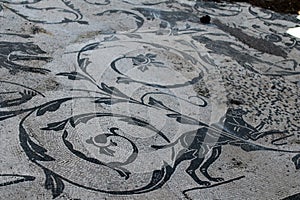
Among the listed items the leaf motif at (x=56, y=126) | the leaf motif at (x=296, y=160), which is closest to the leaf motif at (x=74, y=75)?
Answer: the leaf motif at (x=56, y=126)

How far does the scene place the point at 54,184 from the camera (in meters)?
0.79

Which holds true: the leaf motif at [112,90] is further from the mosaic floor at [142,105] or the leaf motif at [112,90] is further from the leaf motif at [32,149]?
the leaf motif at [32,149]

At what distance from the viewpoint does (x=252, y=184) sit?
0.85 meters

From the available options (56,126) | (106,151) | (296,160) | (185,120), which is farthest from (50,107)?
(296,160)

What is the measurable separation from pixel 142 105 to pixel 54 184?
1.11 feet

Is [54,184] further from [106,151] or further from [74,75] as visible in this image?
[74,75]

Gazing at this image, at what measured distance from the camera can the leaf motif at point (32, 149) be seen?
844 millimetres

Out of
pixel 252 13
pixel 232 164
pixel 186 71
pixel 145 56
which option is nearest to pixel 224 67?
pixel 186 71

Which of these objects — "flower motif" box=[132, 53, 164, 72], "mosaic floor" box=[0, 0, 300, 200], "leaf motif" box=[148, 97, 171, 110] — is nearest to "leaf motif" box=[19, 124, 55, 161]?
"mosaic floor" box=[0, 0, 300, 200]

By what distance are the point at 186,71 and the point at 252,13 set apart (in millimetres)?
661

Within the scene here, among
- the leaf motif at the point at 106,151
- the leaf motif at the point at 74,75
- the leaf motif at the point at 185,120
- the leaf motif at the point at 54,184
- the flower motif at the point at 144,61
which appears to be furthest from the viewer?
the flower motif at the point at 144,61

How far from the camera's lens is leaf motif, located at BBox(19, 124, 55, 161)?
844 mm

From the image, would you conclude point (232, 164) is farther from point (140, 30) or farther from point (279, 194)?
point (140, 30)

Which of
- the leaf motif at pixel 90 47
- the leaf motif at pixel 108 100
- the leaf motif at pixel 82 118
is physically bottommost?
A: the leaf motif at pixel 82 118
